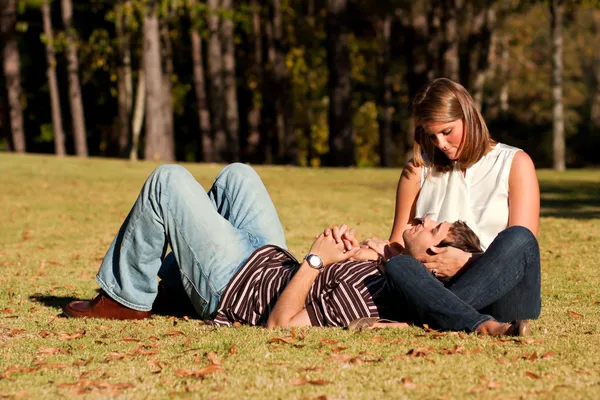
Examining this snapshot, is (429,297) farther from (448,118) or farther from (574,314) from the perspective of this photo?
(574,314)

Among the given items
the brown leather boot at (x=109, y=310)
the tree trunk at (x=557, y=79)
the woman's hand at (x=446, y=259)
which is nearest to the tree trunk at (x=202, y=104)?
the tree trunk at (x=557, y=79)

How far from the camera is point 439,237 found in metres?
6.21


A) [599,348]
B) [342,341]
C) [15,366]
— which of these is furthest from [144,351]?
[599,348]

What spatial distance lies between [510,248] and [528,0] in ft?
101

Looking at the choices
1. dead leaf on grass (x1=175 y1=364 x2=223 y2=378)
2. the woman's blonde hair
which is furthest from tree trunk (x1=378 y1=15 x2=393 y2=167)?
dead leaf on grass (x1=175 y1=364 x2=223 y2=378)

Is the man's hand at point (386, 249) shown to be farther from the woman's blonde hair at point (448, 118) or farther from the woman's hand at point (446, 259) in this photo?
the woman's blonde hair at point (448, 118)

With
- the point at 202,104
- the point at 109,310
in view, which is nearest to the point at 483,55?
the point at 202,104

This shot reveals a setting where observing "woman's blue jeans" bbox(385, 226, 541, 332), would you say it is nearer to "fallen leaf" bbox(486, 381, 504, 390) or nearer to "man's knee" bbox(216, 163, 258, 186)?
"fallen leaf" bbox(486, 381, 504, 390)

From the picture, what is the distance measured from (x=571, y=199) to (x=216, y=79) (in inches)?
715

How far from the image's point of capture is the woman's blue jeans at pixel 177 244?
255 inches

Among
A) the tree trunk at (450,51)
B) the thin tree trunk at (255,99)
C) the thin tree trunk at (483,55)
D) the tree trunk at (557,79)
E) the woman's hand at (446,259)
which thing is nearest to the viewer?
the woman's hand at (446,259)

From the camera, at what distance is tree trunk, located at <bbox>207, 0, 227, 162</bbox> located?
3269cm

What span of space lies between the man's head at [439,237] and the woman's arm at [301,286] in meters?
0.43

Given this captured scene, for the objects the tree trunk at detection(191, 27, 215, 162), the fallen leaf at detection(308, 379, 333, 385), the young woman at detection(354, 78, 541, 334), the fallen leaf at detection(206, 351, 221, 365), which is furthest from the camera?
the tree trunk at detection(191, 27, 215, 162)
